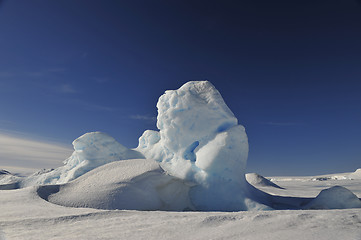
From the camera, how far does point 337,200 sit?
576 centimetres

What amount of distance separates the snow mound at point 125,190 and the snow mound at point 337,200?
3.20 meters

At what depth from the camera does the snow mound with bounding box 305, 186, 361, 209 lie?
560cm

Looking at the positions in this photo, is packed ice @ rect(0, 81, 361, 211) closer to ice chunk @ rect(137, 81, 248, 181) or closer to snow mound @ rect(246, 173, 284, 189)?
ice chunk @ rect(137, 81, 248, 181)

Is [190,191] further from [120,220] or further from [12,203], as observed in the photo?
[12,203]

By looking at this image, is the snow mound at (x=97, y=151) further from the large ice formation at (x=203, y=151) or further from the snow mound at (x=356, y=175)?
the snow mound at (x=356, y=175)

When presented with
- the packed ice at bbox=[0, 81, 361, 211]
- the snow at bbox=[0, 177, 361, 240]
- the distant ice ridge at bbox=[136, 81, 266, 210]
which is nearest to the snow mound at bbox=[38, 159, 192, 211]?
the packed ice at bbox=[0, 81, 361, 211]

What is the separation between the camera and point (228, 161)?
6.68 metres

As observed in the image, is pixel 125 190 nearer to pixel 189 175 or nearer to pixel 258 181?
pixel 189 175

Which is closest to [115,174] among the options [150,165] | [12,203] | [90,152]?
[150,165]

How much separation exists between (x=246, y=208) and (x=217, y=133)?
2263 millimetres

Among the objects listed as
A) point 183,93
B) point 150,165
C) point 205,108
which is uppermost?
point 183,93

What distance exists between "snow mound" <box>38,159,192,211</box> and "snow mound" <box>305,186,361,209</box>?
3.20 m

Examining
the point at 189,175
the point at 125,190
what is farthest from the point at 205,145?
the point at 125,190

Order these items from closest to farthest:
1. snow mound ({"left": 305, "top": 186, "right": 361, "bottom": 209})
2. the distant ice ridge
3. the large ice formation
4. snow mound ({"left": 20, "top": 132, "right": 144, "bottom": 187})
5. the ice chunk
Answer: snow mound ({"left": 305, "top": 186, "right": 361, "bottom": 209}) → the large ice formation → the distant ice ridge → the ice chunk → snow mound ({"left": 20, "top": 132, "right": 144, "bottom": 187})
